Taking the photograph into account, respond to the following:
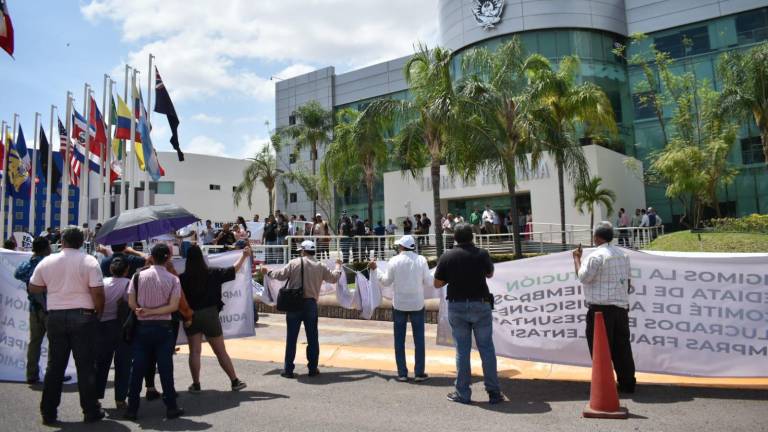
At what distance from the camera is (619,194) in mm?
30625

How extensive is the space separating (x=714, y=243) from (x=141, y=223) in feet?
57.5

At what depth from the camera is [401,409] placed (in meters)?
5.91

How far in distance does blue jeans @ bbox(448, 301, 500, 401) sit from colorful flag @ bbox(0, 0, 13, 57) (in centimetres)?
1000

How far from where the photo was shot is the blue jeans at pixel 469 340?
6.05 meters

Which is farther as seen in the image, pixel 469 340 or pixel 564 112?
pixel 564 112

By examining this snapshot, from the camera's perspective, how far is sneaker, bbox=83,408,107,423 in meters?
5.63

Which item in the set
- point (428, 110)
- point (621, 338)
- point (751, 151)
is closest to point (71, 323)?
point (621, 338)

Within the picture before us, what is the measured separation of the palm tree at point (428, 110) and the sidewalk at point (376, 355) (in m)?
6.90

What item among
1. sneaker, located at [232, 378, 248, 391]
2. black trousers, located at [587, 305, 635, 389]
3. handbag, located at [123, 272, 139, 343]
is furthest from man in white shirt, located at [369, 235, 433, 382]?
handbag, located at [123, 272, 139, 343]

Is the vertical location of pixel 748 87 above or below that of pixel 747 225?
above

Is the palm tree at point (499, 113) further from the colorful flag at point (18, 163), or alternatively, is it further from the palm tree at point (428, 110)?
the colorful flag at point (18, 163)

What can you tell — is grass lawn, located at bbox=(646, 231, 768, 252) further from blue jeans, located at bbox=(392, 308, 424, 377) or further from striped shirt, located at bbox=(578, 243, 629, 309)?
blue jeans, located at bbox=(392, 308, 424, 377)

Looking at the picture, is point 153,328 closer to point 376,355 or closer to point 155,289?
point 155,289

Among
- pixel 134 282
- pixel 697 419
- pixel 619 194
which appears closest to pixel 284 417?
pixel 134 282
